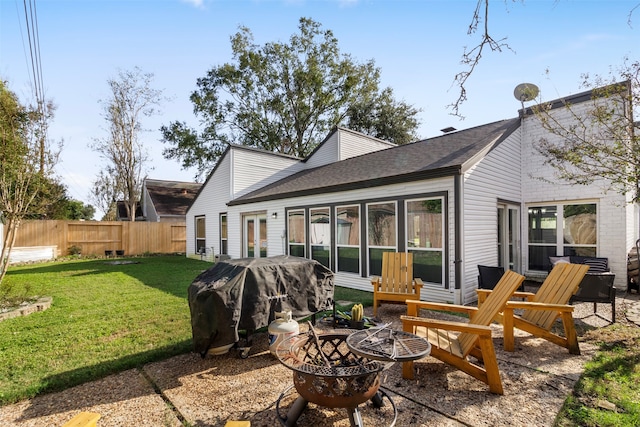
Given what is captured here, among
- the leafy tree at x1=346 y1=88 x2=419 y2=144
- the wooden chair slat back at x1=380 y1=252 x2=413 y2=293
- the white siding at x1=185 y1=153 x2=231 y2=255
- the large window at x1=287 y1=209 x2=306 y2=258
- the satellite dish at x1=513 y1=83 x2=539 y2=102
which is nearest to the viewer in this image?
the wooden chair slat back at x1=380 y1=252 x2=413 y2=293

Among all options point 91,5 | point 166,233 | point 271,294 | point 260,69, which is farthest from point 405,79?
point 260,69

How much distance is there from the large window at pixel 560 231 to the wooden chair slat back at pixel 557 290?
481 centimetres

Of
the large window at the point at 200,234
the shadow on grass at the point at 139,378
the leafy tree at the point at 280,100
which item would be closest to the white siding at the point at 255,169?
the large window at the point at 200,234

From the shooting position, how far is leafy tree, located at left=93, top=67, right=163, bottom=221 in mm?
23062

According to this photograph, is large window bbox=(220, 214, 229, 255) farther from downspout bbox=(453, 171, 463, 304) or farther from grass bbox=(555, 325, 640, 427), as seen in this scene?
grass bbox=(555, 325, 640, 427)

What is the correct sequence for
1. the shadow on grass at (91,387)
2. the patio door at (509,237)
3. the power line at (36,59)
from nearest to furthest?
1. the shadow on grass at (91,387)
2. the power line at (36,59)
3. the patio door at (509,237)

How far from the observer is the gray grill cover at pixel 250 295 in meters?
3.58

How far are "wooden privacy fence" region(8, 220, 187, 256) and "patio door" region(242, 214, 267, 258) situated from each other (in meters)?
8.95

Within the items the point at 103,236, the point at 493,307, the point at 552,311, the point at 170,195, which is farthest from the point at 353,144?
the point at 170,195

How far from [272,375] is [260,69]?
2539 cm

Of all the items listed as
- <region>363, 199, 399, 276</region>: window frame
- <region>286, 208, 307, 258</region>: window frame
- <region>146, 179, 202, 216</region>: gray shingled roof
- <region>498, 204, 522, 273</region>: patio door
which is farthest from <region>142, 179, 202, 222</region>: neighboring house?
<region>498, 204, 522, 273</region>: patio door

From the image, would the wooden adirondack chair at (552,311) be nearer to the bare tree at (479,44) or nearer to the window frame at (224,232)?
the bare tree at (479,44)

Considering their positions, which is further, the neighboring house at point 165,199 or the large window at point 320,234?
the neighboring house at point 165,199

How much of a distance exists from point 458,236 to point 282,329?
444 cm
